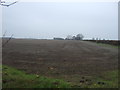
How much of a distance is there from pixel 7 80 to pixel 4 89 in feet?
3.75

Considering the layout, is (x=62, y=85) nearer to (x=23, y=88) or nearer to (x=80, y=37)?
(x=23, y=88)

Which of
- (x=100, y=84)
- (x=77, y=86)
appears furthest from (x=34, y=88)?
(x=100, y=84)

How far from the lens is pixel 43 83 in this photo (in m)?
7.07

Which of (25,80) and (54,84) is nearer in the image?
(54,84)

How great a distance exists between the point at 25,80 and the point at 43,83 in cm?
72

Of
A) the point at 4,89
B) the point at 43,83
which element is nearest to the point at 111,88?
the point at 43,83

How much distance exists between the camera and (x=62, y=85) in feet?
22.4

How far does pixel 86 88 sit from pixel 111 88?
743 millimetres

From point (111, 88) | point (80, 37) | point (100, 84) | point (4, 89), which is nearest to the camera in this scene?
point (4, 89)

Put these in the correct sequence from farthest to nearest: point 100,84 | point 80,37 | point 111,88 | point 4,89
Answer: point 80,37 → point 100,84 → point 111,88 → point 4,89

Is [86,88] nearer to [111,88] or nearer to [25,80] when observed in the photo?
[111,88]

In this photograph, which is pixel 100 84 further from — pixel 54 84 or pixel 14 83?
pixel 14 83

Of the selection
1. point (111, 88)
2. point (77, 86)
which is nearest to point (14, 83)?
point (77, 86)

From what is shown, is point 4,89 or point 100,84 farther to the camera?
point 100,84
